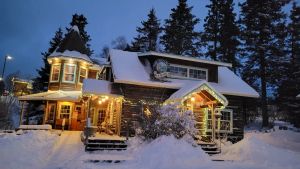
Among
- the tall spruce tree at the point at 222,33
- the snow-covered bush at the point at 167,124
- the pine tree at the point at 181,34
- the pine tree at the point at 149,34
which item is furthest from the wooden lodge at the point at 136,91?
the pine tree at the point at 149,34

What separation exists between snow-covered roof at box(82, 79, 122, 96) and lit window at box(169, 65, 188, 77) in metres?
4.97

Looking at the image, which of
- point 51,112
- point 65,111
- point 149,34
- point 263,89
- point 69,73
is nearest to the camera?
point 51,112

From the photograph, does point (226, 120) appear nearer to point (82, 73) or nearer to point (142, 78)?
point (142, 78)

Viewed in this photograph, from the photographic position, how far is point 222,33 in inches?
1458

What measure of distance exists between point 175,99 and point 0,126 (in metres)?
23.6

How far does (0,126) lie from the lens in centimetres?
3130

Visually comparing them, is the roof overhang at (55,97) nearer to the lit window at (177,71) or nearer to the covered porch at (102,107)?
the covered porch at (102,107)

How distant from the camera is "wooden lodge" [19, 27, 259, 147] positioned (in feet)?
58.4

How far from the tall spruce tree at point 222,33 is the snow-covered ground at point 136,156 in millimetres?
22240

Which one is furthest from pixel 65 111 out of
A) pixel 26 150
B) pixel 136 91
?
pixel 26 150

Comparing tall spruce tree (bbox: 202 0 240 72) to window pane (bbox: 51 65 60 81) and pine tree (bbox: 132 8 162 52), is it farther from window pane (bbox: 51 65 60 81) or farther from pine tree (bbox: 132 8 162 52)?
window pane (bbox: 51 65 60 81)

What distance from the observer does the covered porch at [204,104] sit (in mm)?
16953

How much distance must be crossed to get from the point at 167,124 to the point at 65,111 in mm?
12740

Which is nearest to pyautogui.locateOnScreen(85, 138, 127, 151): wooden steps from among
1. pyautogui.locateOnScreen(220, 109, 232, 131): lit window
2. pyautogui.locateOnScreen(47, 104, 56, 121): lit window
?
pyautogui.locateOnScreen(220, 109, 232, 131): lit window
